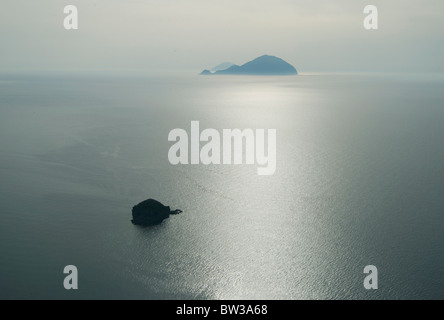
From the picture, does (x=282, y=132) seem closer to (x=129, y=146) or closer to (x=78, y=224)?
(x=129, y=146)

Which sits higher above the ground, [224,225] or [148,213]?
[148,213]

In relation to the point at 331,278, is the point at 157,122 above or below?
above

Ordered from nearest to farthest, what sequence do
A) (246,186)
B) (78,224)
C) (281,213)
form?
(78,224) → (281,213) → (246,186)

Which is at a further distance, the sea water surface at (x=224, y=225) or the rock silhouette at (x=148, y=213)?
the rock silhouette at (x=148, y=213)

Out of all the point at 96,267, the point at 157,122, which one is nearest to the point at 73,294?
the point at 96,267

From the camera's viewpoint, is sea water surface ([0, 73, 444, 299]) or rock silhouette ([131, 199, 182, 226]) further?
rock silhouette ([131, 199, 182, 226])

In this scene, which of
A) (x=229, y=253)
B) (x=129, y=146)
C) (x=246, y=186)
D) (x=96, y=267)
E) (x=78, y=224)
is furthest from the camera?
(x=129, y=146)

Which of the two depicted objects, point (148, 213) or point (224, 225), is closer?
point (148, 213)

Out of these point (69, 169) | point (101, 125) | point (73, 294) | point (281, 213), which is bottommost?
point (73, 294)
